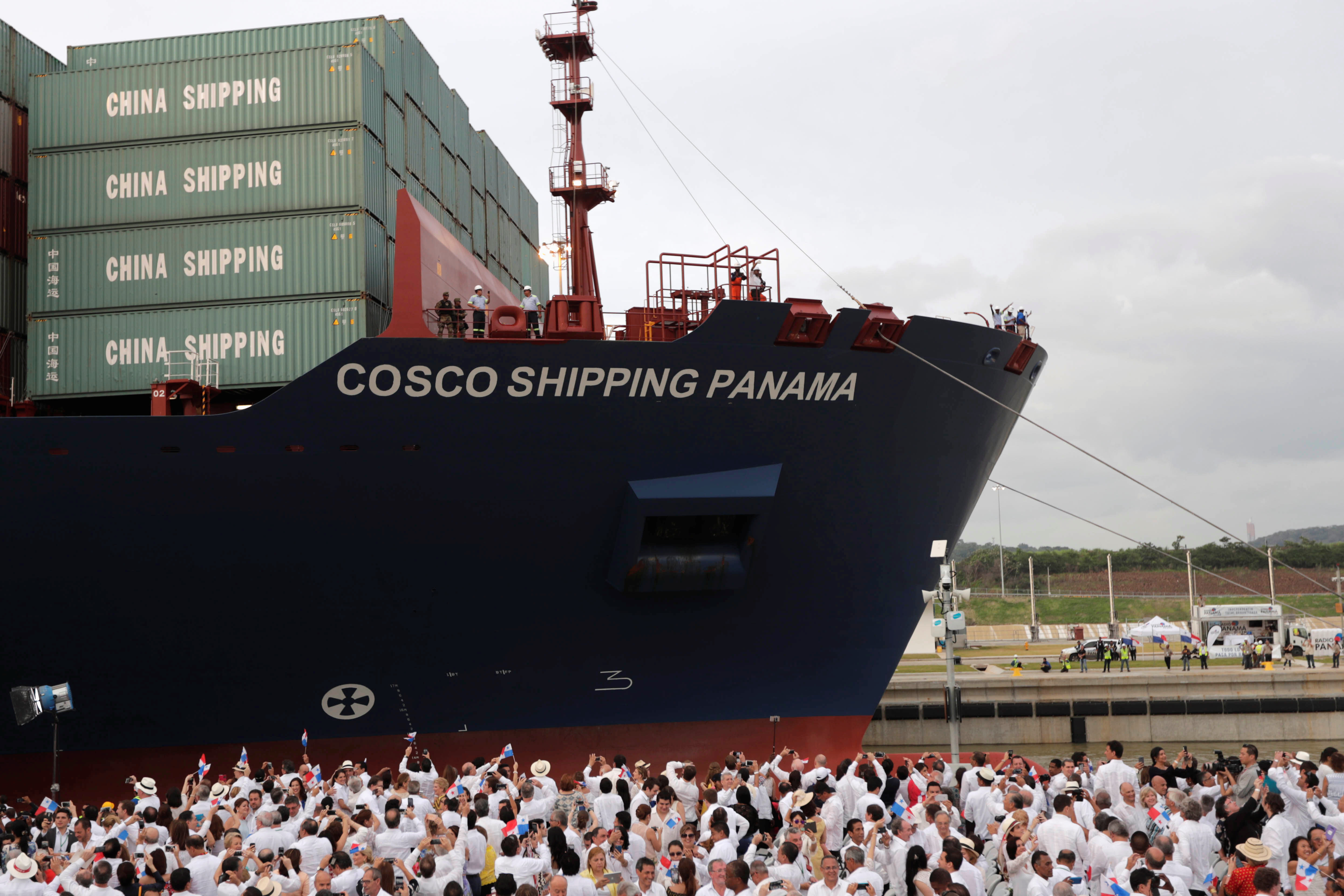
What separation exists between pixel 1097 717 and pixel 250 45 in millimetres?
28376

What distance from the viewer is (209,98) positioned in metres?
19.4

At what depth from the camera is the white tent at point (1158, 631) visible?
45031mm

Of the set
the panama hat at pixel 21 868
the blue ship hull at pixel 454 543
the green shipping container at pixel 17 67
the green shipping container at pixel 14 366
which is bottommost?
the panama hat at pixel 21 868

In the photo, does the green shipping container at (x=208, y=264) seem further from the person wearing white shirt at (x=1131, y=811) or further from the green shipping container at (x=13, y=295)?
the person wearing white shirt at (x=1131, y=811)

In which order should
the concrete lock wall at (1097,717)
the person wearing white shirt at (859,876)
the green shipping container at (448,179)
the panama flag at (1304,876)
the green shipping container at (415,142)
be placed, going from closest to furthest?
the person wearing white shirt at (859,876) → the panama flag at (1304,876) → the green shipping container at (415,142) → the green shipping container at (448,179) → the concrete lock wall at (1097,717)

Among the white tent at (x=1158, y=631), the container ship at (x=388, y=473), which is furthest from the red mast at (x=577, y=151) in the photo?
the white tent at (x=1158, y=631)

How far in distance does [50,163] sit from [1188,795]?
69.8 feet

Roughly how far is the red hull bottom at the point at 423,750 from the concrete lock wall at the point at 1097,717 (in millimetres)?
14249

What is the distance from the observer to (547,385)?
51.3 feet

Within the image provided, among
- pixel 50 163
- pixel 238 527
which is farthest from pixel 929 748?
pixel 50 163

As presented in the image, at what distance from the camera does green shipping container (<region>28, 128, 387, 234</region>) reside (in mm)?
18766

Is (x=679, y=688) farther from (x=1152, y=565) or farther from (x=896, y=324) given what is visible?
(x=1152, y=565)

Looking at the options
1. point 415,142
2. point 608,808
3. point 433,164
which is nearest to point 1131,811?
point 608,808

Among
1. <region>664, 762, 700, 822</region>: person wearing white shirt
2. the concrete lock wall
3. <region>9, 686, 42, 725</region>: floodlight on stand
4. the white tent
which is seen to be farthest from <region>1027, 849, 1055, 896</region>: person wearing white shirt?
the white tent
